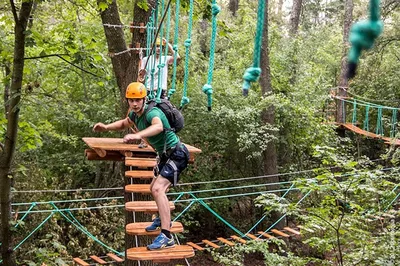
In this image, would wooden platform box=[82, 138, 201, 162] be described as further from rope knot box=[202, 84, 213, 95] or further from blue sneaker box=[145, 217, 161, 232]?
rope knot box=[202, 84, 213, 95]

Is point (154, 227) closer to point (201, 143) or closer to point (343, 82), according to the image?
point (201, 143)

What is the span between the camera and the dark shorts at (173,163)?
294 cm

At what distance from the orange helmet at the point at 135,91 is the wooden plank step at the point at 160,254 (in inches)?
37.6

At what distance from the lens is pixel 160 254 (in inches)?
105

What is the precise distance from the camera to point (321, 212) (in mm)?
3758

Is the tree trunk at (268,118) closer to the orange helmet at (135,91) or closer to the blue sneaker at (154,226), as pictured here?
the blue sneaker at (154,226)

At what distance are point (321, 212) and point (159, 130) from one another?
176cm

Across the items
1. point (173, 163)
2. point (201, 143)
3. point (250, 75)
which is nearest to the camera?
point (250, 75)

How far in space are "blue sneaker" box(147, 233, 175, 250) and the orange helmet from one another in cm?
89

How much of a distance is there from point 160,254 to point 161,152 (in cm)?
68

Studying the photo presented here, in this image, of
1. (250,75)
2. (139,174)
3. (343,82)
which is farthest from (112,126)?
(343,82)

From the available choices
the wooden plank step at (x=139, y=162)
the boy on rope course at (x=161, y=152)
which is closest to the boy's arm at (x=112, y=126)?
the boy on rope course at (x=161, y=152)

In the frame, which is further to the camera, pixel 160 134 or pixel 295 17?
pixel 295 17

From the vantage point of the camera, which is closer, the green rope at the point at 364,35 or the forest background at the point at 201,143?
the green rope at the point at 364,35
